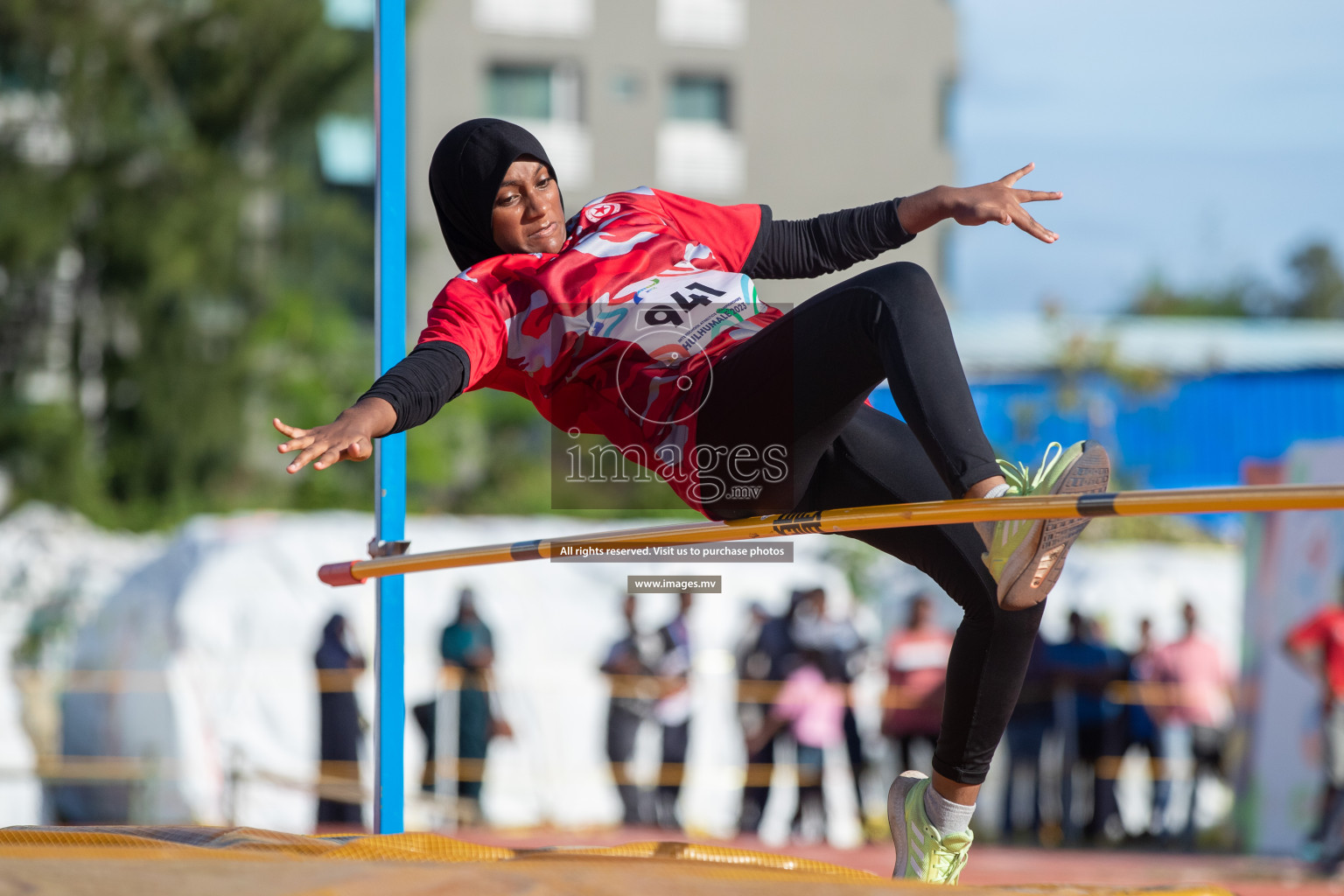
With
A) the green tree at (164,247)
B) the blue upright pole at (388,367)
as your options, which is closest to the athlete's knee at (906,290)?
the blue upright pole at (388,367)

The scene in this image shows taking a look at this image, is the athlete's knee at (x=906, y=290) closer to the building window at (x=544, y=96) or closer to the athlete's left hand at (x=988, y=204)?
the athlete's left hand at (x=988, y=204)

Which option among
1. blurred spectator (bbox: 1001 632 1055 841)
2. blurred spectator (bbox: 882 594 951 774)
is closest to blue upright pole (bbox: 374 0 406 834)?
blurred spectator (bbox: 882 594 951 774)

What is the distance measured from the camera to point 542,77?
692 inches

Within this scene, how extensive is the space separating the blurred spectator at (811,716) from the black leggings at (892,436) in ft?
15.1

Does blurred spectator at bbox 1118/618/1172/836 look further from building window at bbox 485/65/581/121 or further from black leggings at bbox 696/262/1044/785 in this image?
building window at bbox 485/65/581/121

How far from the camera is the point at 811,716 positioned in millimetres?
7000

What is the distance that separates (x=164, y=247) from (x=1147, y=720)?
461 inches

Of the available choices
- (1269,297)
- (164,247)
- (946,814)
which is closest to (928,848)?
(946,814)

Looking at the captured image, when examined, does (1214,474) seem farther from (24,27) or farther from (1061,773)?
(24,27)

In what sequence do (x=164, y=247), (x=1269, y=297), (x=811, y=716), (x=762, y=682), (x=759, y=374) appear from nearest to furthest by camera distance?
(x=759, y=374)
(x=811, y=716)
(x=762, y=682)
(x=164, y=247)
(x=1269, y=297)

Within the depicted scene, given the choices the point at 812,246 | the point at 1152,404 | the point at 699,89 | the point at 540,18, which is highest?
the point at 540,18

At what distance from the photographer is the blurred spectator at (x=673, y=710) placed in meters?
7.12

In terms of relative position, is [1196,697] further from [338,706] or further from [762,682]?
[338,706]

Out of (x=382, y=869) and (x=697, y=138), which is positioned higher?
(x=697, y=138)
